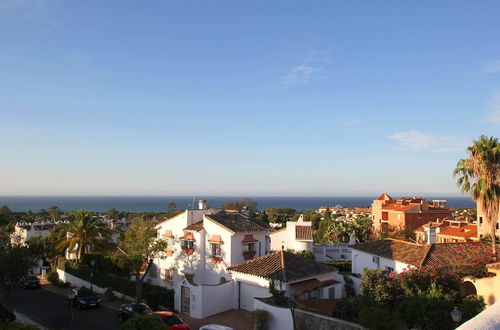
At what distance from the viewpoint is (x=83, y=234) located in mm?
37375

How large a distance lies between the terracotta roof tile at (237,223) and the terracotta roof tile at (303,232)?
1060 centimetres

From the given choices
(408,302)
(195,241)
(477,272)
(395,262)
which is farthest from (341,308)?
(195,241)

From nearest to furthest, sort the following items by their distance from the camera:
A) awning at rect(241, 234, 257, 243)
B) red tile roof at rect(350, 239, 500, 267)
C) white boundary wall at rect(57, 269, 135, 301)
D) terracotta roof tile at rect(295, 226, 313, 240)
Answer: red tile roof at rect(350, 239, 500, 267)
awning at rect(241, 234, 257, 243)
white boundary wall at rect(57, 269, 135, 301)
terracotta roof tile at rect(295, 226, 313, 240)

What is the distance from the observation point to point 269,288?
24.0 m

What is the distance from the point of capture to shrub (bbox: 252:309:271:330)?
21.1 m

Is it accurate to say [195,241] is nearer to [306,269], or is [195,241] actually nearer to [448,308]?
[306,269]

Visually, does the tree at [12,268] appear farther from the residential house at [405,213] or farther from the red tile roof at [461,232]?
the residential house at [405,213]

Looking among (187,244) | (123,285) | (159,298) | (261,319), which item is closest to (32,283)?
(123,285)

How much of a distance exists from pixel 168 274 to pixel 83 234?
9.42 m

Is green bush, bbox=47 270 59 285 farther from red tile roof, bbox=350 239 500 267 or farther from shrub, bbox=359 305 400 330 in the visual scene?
shrub, bbox=359 305 400 330

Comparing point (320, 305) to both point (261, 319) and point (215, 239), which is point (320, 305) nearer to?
point (261, 319)

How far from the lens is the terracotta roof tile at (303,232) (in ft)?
142

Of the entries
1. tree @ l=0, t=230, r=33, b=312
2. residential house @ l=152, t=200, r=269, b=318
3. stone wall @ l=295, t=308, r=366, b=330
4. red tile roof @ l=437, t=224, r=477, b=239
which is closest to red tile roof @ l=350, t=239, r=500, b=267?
residential house @ l=152, t=200, r=269, b=318

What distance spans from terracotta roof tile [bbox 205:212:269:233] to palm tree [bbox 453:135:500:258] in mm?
15509
